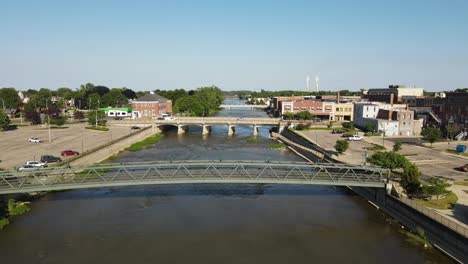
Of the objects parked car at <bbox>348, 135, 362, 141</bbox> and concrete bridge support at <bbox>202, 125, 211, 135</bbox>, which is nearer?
parked car at <bbox>348, 135, 362, 141</bbox>

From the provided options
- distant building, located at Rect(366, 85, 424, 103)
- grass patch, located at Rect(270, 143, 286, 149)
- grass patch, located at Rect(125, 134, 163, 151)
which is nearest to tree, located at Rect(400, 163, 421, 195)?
grass patch, located at Rect(270, 143, 286, 149)

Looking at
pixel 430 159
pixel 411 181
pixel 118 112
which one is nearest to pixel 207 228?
pixel 411 181

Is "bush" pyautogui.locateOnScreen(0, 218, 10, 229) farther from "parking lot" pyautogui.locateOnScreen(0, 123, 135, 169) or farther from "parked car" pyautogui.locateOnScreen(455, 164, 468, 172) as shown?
"parked car" pyautogui.locateOnScreen(455, 164, 468, 172)

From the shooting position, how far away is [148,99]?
10556cm

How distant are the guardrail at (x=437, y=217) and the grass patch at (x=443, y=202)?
1.48 metres

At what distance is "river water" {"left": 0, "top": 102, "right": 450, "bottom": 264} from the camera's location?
75.2 ft

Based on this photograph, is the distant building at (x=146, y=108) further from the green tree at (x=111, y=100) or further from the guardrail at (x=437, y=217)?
the guardrail at (x=437, y=217)

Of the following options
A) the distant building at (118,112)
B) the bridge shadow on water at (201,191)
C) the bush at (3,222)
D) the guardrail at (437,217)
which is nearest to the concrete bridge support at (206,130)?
the distant building at (118,112)

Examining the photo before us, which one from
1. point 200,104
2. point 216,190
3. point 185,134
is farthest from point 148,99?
point 216,190

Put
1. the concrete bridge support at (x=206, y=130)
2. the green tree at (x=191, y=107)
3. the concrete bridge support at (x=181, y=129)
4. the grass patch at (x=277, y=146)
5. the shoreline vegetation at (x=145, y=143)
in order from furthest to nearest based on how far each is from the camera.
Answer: the green tree at (x=191, y=107) < the concrete bridge support at (x=181, y=129) < the concrete bridge support at (x=206, y=130) < the grass patch at (x=277, y=146) < the shoreline vegetation at (x=145, y=143)

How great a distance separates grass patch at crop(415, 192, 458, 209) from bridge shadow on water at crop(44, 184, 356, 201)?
28.0 feet

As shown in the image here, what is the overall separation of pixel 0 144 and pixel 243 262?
155ft

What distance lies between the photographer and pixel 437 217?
78.5 ft

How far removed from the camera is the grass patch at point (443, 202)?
26.9 meters
